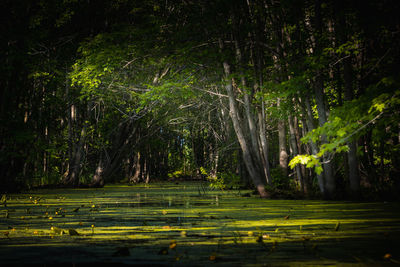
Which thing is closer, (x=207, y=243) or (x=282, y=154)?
(x=207, y=243)

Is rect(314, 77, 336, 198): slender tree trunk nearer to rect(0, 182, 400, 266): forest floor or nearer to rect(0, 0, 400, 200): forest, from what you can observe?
rect(0, 0, 400, 200): forest

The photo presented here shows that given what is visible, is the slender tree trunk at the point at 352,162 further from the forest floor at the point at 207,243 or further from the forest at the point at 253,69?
the forest floor at the point at 207,243

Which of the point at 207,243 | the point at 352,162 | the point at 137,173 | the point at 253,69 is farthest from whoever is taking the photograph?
the point at 137,173

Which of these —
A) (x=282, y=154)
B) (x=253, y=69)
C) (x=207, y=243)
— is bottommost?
(x=207, y=243)

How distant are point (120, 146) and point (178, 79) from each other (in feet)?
35.6

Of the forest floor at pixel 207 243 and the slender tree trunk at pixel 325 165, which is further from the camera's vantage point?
the slender tree trunk at pixel 325 165

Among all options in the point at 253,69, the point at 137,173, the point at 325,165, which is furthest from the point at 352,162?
the point at 137,173

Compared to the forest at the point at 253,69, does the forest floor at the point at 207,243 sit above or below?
below

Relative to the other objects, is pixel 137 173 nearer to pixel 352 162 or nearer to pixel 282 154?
→ pixel 282 154

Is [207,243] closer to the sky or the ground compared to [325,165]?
closer to the ground

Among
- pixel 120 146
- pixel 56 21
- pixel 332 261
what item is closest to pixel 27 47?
pixel 56 21

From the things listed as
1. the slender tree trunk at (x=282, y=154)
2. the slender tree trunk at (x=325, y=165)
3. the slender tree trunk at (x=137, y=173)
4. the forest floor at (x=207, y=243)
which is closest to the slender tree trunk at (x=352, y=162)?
the slender tree trunk at (x=325, y=165)

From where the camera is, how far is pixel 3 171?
16266mm

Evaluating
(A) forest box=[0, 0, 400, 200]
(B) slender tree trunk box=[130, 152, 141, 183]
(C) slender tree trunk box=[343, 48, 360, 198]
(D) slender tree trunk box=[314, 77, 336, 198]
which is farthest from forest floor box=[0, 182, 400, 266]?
(B) slender tree trunk box=[130, 152, 141, 183]
